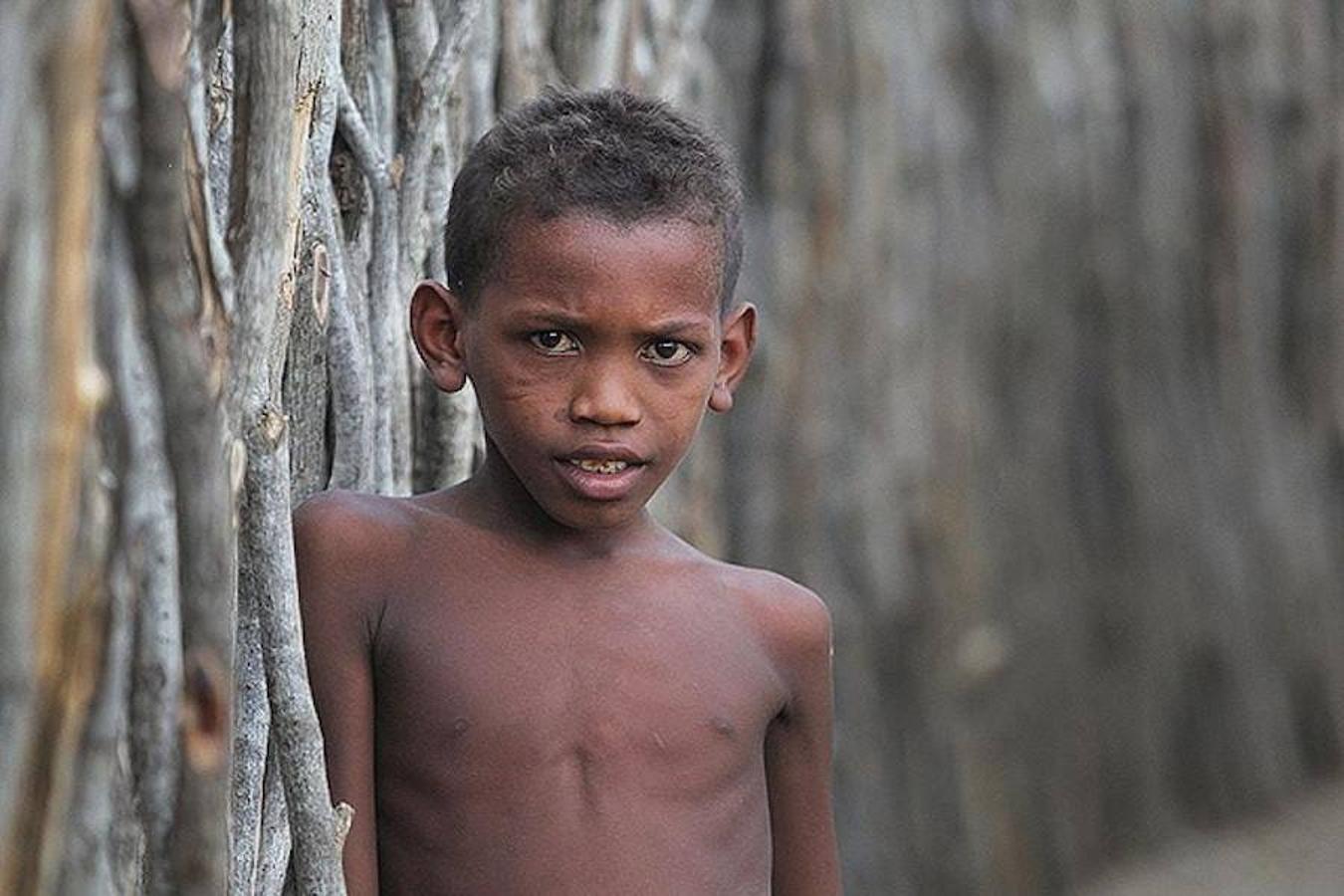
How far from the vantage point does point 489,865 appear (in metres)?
1.89

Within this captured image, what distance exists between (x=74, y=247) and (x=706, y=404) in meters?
0.90

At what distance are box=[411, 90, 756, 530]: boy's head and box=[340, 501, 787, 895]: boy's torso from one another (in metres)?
0.07

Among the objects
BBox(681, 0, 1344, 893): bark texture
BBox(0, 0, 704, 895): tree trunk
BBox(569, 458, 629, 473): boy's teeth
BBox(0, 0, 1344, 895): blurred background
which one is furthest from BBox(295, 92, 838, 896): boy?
BBox(681, 0, 1344, 893): bark texture

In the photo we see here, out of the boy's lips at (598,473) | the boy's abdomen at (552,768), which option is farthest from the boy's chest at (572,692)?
the boy's lips at (598,473)

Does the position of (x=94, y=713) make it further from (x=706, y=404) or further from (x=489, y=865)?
(x=706, y=404)

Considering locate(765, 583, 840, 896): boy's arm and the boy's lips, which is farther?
locate(765, 583, 840, 896): boy's arm

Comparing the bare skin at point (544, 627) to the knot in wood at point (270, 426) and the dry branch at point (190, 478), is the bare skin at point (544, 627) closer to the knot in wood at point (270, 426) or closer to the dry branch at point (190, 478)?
the knot in wood at point (270, 426)

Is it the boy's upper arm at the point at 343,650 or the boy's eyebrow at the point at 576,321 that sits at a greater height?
the boy's eyebrow at the point at 576,321

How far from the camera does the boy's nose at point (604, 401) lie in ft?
6.09

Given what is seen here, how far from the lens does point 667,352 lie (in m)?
1.91

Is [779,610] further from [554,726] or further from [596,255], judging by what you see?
[596,255]

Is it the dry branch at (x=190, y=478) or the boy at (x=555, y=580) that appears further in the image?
the boy at (x=555, y=580)

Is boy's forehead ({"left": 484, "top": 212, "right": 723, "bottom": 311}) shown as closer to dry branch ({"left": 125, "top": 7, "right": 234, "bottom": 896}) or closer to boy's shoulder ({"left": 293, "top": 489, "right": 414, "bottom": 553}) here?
boy's shoulder ({"left": 293, "top": 489, "right": 414, "bottom": 553})

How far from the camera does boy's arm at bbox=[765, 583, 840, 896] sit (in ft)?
6.82
